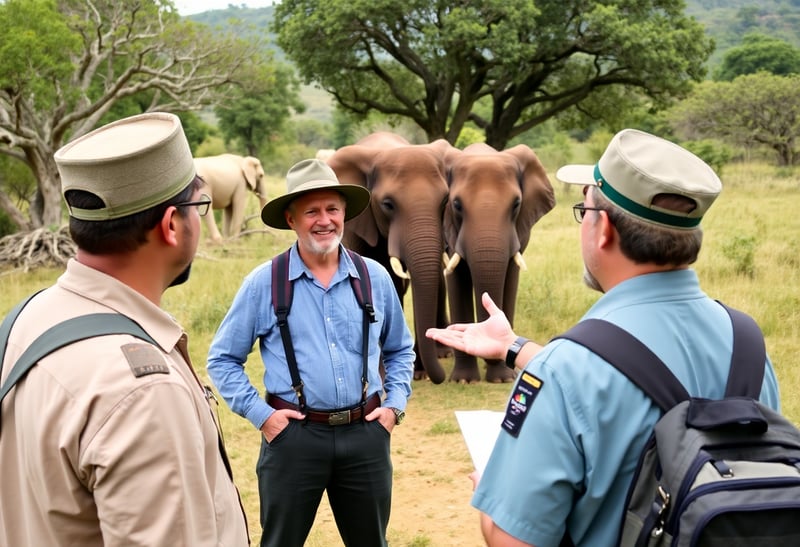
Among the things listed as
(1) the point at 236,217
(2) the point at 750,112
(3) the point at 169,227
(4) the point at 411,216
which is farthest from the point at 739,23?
(3) the point at 169,227

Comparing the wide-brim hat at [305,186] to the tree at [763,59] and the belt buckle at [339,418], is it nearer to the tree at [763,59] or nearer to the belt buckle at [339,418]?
the belt buckle at [339,418]

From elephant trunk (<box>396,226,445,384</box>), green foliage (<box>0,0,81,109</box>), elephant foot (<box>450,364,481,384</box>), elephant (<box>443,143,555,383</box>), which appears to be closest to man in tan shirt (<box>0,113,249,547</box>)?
elephant trunk (<box>396,226,445,384</box>)

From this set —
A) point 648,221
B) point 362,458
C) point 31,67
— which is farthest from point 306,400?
point 31,67

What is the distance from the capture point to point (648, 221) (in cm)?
219

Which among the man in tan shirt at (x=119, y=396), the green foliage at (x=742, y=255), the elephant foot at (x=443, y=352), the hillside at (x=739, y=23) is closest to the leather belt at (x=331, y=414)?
the man in tan shirt at (x=119, y=396)

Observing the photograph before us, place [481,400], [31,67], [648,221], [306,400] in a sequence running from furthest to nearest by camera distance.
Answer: [31,67]
[481,400]
[306,400]
[648,221]

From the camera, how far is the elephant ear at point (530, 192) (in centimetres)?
916

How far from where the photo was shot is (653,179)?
214cm

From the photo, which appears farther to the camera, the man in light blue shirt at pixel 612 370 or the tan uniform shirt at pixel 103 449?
the man in light blue shirt at pixel 612 370

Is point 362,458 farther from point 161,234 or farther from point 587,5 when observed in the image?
point 587,5

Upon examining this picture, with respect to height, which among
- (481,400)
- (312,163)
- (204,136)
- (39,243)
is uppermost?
(312,163)

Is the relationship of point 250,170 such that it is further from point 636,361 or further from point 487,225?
point 636,361

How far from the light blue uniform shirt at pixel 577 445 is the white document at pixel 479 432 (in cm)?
62

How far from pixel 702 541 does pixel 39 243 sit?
633 inches
